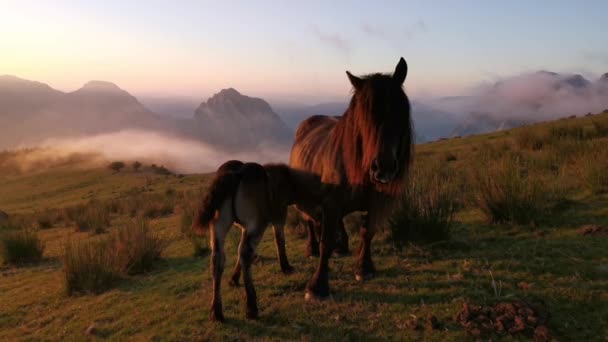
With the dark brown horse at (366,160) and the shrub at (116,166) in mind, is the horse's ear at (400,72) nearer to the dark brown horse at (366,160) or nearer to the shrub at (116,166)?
the dark brown horse at (366,160)

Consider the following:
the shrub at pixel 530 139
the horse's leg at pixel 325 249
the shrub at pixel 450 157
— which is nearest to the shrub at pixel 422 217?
the horse's leg at pixel 325 249

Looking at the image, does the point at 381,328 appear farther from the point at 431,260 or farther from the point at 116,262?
the point at 116,262

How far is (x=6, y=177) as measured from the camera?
35.3 metres

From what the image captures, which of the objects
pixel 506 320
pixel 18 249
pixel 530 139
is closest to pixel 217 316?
pixel 506 320

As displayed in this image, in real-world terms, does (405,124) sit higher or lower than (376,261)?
higher

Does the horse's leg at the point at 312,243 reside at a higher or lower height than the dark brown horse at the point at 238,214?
lower

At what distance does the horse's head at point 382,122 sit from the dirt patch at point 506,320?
1.39m

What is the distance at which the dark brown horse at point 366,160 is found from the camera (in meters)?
3.65

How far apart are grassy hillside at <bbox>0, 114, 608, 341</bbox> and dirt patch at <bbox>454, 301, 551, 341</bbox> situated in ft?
0.08

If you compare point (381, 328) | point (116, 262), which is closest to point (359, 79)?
point (381, 328)

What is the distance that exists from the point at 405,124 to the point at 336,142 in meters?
0.90

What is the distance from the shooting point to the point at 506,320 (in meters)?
3.38

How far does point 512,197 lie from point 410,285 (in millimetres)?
2724

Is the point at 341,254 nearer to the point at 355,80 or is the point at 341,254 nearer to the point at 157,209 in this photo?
the point at 355,80
